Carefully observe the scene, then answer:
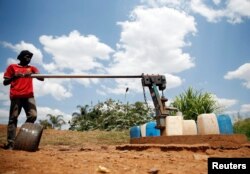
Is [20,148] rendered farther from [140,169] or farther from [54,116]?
[54,116]

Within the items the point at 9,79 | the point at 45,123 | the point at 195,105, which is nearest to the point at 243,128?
the point at 195,105

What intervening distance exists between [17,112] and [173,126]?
3309 mm

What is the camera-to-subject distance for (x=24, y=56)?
6191 millimetres

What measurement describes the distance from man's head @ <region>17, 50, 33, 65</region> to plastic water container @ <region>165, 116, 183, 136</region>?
3277 mm

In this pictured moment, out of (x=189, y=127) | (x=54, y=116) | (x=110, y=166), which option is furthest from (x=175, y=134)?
(x=54, y=116)

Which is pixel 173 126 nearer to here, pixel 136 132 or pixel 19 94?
pixel 136 132

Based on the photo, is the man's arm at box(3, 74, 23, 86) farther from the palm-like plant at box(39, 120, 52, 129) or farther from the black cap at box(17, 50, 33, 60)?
the palm-like plant at box(39, 120, 52, 129)

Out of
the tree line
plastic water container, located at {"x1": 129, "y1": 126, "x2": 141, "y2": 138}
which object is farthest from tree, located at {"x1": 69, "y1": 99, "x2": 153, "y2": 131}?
plastic water container, located at {"x1": 129, "y1": 126, "x2": 141, "y2": 138}

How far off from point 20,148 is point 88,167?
2.60 meters

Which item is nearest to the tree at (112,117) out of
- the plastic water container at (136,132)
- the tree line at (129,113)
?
the tree line at (129,113)

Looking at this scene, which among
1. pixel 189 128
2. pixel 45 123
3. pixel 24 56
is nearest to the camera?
pixel 24 56

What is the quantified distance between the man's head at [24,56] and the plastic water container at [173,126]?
328 centimetres

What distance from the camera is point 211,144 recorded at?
557cm

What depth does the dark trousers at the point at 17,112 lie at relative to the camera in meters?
5.89
